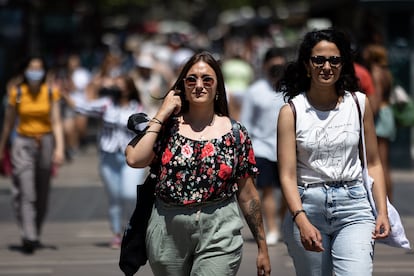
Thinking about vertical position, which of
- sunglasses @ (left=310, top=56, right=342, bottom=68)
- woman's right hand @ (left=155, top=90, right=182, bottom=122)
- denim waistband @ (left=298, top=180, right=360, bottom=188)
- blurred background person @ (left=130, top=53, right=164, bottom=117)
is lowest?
blurred background person @ (left=130, top=53, right=164, bottom=117)

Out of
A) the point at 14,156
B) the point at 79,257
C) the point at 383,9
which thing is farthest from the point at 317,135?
the point at 383,9

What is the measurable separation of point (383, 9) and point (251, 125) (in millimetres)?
7959

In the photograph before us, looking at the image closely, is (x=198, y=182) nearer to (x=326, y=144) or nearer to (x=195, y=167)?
(x=195, y=167)

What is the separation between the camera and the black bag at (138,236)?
605 cm

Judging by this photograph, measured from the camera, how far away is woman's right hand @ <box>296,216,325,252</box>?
5871 millimetres

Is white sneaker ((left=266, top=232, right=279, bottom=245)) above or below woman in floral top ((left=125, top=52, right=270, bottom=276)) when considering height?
below

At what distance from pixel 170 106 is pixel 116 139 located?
576cm

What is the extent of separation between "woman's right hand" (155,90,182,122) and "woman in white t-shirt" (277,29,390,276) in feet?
1.77

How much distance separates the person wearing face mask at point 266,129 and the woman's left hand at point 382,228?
17.0 feet

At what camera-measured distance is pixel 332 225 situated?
6.06 metres

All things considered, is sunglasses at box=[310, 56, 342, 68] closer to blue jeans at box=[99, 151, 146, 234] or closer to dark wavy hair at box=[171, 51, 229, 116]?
dark wavy hair at box=[171, 51, 229, 116]

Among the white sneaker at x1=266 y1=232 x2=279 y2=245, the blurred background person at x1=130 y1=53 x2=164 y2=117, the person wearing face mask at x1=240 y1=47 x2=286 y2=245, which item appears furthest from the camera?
the blurred background person at x1=130 y1=53 x2=164 y2=117

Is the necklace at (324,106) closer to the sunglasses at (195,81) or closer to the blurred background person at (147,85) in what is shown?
the sunglasses at (195,81)

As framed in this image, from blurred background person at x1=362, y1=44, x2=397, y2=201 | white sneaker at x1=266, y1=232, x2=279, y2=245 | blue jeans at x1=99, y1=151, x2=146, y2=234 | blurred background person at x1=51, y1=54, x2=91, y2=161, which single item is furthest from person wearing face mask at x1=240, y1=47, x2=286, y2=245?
blurred background person at x1=51, y1=54, x2=91, y2=161
